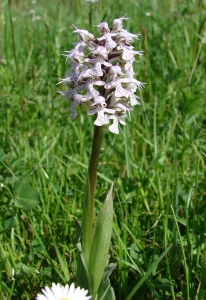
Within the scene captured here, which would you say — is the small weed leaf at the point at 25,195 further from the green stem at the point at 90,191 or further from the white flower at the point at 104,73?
the white flower at the point at 104,73

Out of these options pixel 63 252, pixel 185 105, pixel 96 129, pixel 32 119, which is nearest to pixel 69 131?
pixel 32 119

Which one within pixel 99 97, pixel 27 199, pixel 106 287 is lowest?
pixel 106 287

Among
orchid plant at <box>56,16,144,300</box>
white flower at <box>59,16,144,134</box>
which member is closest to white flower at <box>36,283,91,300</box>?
orchid plant at <box>56,16,144,300</box>

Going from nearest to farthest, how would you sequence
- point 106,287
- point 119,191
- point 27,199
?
point 106,287 < point 27,199 < point 119,191

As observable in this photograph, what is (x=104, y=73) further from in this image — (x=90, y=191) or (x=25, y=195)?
(x=25, y=195)

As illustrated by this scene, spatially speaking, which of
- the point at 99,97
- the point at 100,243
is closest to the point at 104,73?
the point at 99,97

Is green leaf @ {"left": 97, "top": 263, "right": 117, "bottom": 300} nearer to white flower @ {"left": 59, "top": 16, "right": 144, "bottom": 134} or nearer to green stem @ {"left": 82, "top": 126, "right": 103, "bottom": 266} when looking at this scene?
green stem @ {"left": 82, "top": 126, "right": 103, "bottom": 266}

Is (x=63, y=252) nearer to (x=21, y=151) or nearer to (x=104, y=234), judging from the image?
(x=104, y=234)
